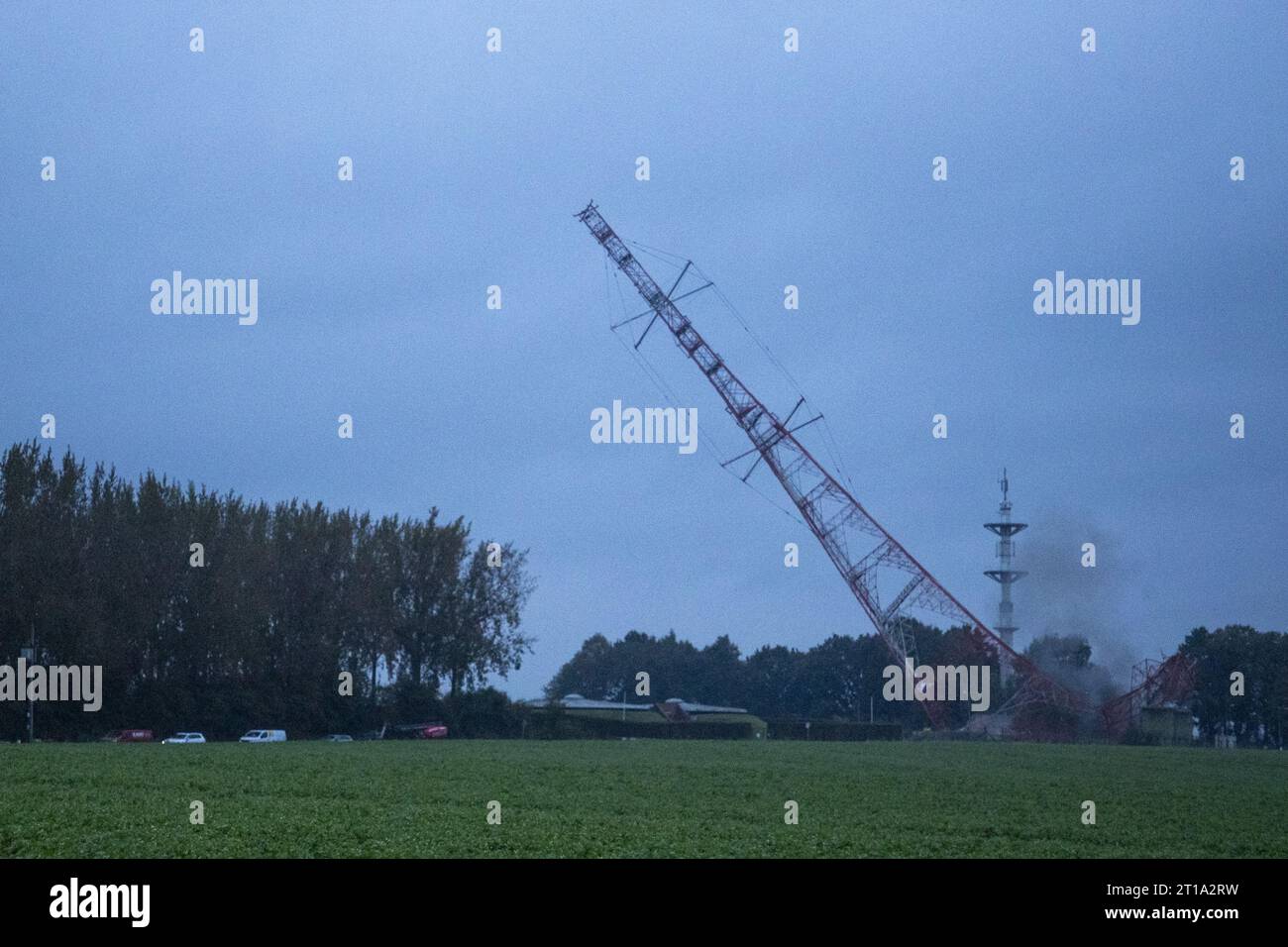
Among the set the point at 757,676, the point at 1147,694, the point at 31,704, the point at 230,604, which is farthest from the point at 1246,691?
the point at 31,704

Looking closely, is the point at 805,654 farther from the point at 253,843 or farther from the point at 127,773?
the point at 253,843

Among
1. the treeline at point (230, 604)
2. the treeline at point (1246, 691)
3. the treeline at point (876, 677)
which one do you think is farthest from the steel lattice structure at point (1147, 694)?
the treeline at point (230, 604)

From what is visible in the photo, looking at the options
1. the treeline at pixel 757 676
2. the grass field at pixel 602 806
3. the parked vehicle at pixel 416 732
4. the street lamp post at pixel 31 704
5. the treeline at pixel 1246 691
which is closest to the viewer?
the grass field at pixel 602 806

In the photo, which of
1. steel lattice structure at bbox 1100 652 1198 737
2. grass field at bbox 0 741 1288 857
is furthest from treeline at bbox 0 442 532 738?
steel lattice structure at bbox 1100 652 1198 737

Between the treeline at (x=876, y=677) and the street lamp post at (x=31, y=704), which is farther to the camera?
the treeline at (x=876, y=677)

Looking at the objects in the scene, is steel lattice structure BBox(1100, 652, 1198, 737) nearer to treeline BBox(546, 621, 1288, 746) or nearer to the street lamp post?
treeline BBox(546, 621, 1288, 746)

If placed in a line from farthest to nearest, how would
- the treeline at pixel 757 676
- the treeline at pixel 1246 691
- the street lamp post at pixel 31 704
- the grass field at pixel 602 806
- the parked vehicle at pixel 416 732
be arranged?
the treeline at pixel 757 676, the treeline at pixel 1246 691, the parked vehicle at pixel 416 732, the street lamp post at pixel 31 704, the grass field at pixel 602 806

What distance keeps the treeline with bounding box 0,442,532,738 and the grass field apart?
51.3ft

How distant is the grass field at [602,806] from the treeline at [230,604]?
15.7 metres

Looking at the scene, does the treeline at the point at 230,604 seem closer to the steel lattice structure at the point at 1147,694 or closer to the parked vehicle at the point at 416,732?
the parked vehicle at the point at 416,732

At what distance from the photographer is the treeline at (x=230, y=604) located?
162ft

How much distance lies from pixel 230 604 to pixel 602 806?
1494 inches
